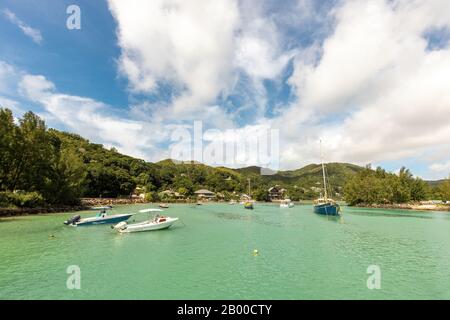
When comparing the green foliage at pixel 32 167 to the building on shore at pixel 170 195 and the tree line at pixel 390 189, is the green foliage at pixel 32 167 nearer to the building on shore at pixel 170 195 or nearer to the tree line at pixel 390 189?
the building on shore at pixel 170 195

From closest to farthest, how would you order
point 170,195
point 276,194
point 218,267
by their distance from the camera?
1. point 218,267
2. point 170,195
3. point 276,194

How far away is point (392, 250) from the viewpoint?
79.4ft

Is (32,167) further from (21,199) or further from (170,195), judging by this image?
(170,195)

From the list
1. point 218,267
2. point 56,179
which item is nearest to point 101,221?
point 218,267

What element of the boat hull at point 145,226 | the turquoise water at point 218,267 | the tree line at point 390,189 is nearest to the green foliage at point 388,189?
the tree line at point 390,189

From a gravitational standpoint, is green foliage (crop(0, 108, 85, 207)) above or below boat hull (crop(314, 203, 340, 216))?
above

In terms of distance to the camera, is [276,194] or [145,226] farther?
[276,194]

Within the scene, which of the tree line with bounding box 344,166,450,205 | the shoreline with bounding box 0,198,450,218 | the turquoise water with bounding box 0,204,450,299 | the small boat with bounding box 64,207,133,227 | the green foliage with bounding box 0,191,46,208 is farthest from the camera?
the tree line with bounding box 344,166,450,205

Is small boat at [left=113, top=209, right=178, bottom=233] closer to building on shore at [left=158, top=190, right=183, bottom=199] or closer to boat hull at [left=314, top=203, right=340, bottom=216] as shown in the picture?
→ boat hull at [left=314, top=203, right=340, bottom=216]

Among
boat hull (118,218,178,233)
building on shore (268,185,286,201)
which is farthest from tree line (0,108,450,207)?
building on shore (268,185,286,201)

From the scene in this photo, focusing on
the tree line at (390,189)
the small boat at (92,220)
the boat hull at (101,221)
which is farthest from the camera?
the tree line at (390,189)

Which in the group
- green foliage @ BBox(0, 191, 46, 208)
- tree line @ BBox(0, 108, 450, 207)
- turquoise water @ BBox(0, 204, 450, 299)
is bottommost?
turquoise water @ BBox(0, 204, 450, 299)
